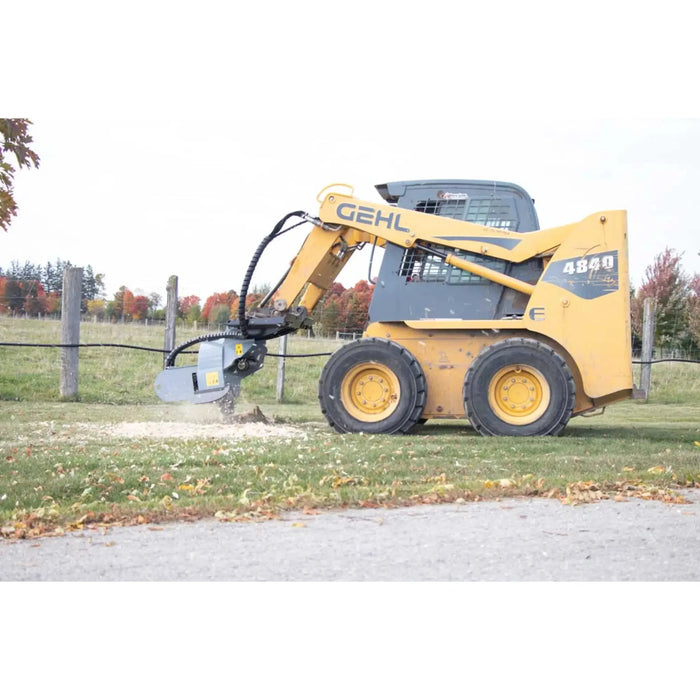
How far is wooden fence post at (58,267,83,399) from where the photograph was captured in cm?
1148

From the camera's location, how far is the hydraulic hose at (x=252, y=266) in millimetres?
8578

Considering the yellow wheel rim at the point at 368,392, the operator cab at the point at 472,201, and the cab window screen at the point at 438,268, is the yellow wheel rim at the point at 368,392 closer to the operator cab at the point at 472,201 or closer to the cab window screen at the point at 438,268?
the cab window screen at the point at 438,268

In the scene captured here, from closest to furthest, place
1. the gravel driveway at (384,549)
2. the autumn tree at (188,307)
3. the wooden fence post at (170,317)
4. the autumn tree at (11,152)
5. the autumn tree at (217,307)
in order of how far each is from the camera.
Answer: the gravel driveway at (384,549) → the autumn tree at (11,152) → the autumn tree at (217,307) → the wooden fence post at (170,317) → the autumn tree at (188,307)

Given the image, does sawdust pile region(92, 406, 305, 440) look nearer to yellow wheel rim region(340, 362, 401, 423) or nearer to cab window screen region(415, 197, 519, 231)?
yellow wheel rim region(340, 362, 401, 423)

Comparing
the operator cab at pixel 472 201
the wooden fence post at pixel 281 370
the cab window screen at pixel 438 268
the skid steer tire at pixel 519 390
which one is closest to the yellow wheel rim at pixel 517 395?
the skid steer tire at pixel 519 390

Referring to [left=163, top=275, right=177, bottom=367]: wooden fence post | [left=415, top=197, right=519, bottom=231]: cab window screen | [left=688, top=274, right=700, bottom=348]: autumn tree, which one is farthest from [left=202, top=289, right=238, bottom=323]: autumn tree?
[left=688, top=274, right=700, bottom=348]: autumn tree

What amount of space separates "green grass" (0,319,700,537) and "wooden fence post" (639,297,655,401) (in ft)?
5.22

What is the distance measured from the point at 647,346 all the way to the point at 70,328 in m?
7.85

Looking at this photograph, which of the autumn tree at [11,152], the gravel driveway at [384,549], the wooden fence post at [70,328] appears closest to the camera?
the gravel driveway at [384,549]

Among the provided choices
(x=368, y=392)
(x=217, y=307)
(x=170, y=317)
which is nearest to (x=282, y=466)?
(x=368, y=392)

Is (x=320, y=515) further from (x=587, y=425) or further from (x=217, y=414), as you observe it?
(x=587, y=425)

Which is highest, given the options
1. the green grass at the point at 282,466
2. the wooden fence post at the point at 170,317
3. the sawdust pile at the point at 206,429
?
the wooden fence post at the point at 170,317

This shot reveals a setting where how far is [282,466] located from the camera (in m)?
5.91

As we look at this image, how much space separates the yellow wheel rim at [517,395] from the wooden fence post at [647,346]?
12.2ft
